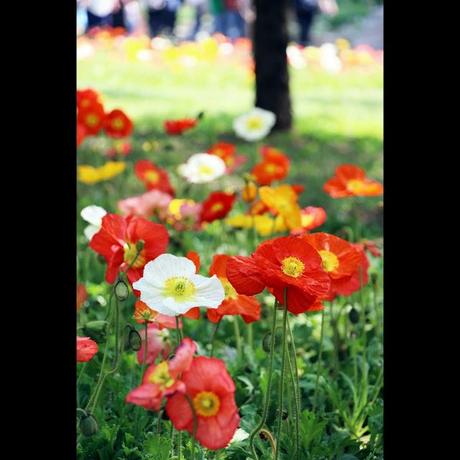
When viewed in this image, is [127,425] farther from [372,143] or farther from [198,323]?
[372,143]

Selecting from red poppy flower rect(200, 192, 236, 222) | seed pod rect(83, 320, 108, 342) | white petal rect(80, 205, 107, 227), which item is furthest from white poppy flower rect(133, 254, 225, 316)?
red poppy flower rect(200, 192, 236, 222)

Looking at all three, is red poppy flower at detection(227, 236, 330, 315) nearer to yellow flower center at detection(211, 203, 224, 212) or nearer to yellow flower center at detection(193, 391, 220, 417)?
yellow flower center at detection(193, 391, 220, 417)

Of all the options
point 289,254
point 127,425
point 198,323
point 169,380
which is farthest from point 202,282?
point 198,323

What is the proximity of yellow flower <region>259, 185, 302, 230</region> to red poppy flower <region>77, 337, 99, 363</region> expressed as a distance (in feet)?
2.37

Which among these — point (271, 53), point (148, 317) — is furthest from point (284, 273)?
point (271, 53)

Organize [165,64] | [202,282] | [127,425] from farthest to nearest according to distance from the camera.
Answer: [165,64] → [127,425] → [202,282]

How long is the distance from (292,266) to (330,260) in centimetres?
38

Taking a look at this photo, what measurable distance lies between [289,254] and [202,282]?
0.15 metres

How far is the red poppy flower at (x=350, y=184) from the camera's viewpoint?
291cm

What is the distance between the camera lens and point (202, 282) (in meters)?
1.71

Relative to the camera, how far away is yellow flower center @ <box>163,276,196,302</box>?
5.59 ft

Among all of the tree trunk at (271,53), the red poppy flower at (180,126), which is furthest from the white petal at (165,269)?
the tree trunk at (271,53)

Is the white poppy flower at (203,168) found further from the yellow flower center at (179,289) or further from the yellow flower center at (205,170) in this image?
the yellow flower center at (179,289)
